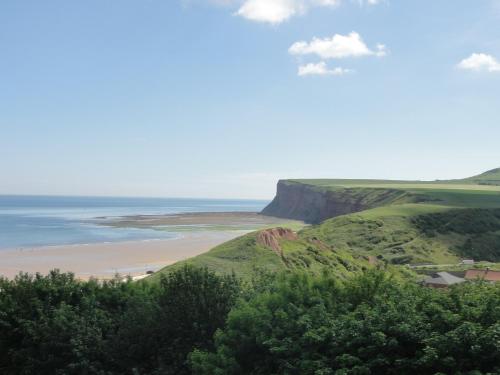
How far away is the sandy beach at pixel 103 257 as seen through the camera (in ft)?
218

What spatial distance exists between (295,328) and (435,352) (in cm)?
455

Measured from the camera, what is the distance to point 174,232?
124938 mm

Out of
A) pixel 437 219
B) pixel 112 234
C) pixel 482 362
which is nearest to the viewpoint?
pixel 482 362

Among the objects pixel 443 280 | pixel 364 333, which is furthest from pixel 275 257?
pixel 364 333

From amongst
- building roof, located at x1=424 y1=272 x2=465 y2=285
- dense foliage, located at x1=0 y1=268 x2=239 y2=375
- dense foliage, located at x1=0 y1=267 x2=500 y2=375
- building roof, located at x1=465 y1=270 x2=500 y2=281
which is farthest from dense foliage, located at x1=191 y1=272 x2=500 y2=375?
building roof, located at x1=465 y1=270 x2=500 y2=281

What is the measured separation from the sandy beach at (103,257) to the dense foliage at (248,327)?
119 ft

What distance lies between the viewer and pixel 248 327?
1672 cm

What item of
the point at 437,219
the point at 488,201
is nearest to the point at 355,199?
the point at 488,201

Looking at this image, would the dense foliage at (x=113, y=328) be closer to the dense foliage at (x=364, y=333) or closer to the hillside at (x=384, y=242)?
the dense foliage at (x=364, y=333)

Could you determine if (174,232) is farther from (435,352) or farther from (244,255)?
(435,352)

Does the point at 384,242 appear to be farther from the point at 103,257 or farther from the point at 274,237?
the point at 103,257

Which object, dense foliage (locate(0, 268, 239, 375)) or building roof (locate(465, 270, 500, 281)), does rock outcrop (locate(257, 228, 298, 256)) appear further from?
dense foliage (locate(0, 268, 239, 375))

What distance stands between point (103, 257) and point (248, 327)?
66.4 m

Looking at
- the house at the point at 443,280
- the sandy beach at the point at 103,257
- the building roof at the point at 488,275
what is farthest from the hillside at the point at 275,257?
the sandy beach at the point at 103,257
